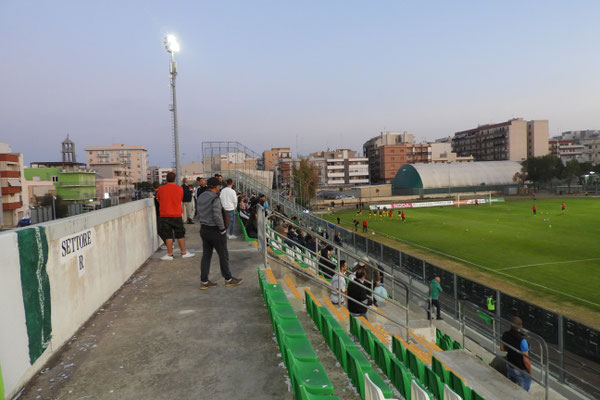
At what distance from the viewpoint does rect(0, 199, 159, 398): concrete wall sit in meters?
3.54

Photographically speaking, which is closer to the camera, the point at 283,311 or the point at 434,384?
the point at 283,311

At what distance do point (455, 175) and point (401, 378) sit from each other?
9627 cm

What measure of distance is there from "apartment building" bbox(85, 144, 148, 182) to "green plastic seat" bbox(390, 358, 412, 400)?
159m

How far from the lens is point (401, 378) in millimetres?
4418

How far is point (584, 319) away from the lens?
14945 millimetres

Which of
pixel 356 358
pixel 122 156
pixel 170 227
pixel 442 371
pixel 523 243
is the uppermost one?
pixel 122 156

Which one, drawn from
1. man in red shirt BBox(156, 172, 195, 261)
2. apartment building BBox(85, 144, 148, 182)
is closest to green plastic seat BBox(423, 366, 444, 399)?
man in red shirt BBox(156, 172, 195, 261)

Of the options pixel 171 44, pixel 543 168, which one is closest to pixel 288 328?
pixel 171 44

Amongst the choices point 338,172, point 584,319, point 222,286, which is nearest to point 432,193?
point 338,172

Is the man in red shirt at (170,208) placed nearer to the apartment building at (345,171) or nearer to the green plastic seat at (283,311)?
the green plastic seat at (283,311)

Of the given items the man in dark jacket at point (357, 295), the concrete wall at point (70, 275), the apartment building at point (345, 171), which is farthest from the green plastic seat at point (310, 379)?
the apartment building at point (345, 171)

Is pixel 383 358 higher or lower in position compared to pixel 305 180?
lower

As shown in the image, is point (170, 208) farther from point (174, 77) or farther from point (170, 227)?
point (174, 77)

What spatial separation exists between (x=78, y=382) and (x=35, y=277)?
3.76 feet
